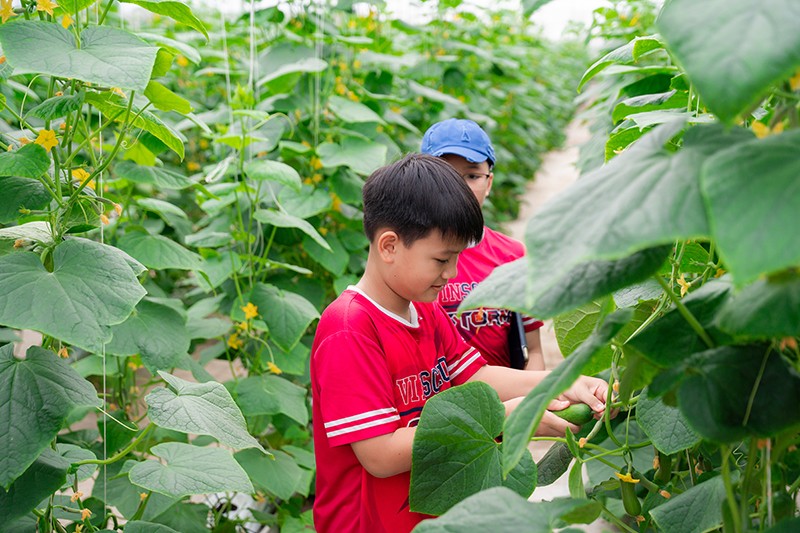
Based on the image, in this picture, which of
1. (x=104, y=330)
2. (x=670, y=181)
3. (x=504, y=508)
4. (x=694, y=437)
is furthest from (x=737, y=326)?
(x=104, y=330)

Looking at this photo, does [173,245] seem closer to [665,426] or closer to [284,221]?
[284,221]

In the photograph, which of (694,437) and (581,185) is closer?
(581,185)

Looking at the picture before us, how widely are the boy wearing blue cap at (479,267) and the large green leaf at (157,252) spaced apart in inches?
24.8

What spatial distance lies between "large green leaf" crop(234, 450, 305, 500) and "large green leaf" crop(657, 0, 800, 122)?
167 cm

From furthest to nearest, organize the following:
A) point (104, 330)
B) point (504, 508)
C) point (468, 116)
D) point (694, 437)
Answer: point (468, 116) → point (104, 330) → point (694, 437) → point (504, 508)

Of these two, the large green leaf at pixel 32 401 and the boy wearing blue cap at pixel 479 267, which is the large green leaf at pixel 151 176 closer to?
the boy wearing blue cap at pixel 479 267

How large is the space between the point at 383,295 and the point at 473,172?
0.76 meters

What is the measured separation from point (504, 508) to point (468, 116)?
144 inches

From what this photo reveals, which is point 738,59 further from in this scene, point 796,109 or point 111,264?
point 111,264

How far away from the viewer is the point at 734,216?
0.52 m

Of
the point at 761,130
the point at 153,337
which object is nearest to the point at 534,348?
the point at 153,337

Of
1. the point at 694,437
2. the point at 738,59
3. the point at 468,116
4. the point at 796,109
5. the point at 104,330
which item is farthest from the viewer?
the point at 468,116

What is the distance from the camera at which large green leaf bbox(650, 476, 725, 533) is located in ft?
3.02

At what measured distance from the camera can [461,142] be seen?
205 centimetres
